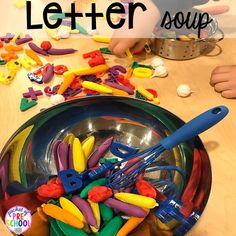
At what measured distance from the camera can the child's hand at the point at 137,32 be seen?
2.06 ft

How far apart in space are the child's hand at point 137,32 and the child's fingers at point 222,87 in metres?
0.15

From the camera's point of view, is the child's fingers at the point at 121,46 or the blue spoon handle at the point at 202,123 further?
the child's fingers at the point at 121,46

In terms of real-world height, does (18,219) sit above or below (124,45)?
below

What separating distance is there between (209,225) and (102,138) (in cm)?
19

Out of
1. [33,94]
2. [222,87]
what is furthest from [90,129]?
[222,87]

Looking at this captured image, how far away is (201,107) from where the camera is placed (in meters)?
0.55

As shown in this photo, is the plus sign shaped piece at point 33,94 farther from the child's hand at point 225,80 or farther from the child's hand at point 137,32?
the child's hand at point 225,80

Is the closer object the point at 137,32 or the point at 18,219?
the point at 18,219

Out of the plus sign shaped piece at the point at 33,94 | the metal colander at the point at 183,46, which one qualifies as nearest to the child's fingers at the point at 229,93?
the metal colander at the point at 183,46

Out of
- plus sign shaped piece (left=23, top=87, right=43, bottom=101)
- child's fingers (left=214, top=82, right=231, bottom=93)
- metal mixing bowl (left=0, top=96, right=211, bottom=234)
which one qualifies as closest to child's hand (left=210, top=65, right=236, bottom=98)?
child's fingers (left=214, top=82, right=231, bottom=93)

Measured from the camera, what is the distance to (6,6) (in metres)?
0.75

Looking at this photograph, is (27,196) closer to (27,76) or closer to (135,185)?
(135,185)

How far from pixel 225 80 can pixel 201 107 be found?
0.21 ft

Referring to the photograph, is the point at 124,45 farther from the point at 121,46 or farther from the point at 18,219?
the point at 18,219
